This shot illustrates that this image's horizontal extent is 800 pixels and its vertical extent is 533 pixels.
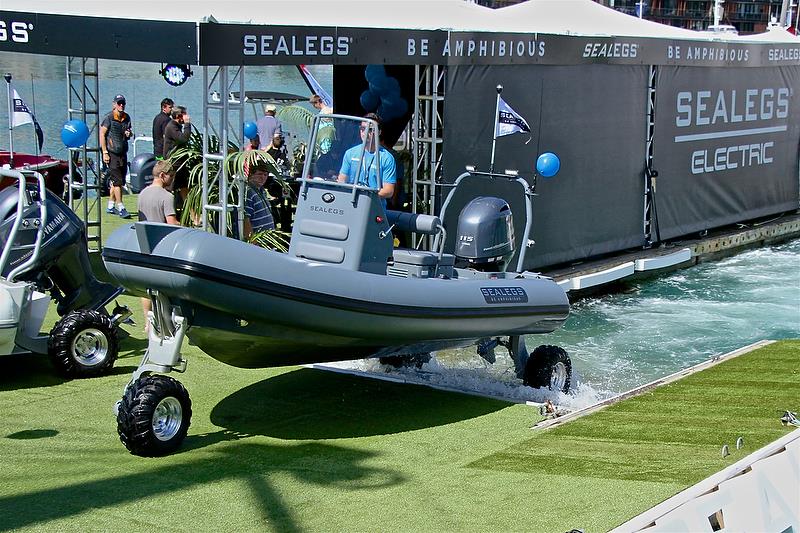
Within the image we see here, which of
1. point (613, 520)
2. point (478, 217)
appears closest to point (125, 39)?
point (478, 217)

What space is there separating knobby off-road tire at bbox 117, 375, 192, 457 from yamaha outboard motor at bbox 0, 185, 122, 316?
78.8 inches

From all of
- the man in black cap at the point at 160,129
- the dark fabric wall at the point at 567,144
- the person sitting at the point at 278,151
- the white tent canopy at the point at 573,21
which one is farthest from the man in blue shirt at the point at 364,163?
the man in black cap at the point at 160,129

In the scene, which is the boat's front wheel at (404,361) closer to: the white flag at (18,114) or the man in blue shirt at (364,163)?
the man in blue shirt at (364,163)

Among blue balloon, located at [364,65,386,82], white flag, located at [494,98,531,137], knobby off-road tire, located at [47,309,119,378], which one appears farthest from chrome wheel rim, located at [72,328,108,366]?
blue balloon, located at [364,65,386,82]

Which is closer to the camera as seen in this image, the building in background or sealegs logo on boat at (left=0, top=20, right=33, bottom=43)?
sealegs logo on boat at (left=0, top=20, right=33, bottom=43)

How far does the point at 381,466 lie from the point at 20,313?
2.81 meters

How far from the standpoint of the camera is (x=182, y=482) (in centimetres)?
588

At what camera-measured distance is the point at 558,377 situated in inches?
330

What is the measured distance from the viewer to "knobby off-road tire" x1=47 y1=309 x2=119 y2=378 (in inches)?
303

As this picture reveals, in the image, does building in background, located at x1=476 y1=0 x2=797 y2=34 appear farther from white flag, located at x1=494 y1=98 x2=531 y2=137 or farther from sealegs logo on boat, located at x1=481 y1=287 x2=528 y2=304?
sealegs logo on boat, located at x1=481 y1=287 x2=528 y2=304

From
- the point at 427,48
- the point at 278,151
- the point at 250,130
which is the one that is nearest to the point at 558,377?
the point at 427,48

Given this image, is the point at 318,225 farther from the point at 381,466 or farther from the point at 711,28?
the point at 711,28

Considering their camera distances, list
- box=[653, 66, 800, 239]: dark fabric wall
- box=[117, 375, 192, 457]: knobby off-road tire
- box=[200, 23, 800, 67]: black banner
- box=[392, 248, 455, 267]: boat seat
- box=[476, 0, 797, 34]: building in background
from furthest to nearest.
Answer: box=[476, 0, 797, 34]: building in background < box=[653, 66, 800, 239]: dark fabric wall < box=[200, 23, 800, 67]: black banner < box=[392, 248, 455, 267]: boat seat < box=[117, 375, 192, 457]: knobby off-road tire

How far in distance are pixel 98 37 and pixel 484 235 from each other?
3.63 m
